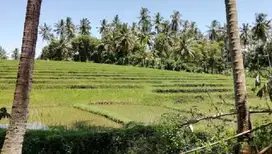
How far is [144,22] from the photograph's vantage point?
47.3 metres

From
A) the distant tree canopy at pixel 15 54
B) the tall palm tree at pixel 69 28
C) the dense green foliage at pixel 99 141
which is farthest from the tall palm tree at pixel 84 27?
the dense green foliage at pixel 99 141

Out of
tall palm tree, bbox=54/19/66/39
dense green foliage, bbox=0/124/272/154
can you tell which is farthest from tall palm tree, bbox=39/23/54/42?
dense green foliage, bbox=0/124/272/154

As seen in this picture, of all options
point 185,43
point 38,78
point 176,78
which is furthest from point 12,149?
point 185,43

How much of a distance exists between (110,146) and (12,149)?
11.4 feet

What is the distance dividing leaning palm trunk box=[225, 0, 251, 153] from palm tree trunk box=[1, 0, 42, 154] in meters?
2.39

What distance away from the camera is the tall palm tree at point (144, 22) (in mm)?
46941

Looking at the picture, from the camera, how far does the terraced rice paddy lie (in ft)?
43.3

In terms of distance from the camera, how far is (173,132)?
13.7 ft

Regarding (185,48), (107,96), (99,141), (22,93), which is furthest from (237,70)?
(185,48)

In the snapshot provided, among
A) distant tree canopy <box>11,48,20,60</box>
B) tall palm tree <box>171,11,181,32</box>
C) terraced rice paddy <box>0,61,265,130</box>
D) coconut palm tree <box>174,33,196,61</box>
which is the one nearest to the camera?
terraced rice paddy <box>0,61,265,130</box>

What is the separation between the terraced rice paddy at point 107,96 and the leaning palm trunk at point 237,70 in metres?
7.29

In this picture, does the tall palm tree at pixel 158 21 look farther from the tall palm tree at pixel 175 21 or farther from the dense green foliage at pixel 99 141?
the dense green foliage at pixel 99 141

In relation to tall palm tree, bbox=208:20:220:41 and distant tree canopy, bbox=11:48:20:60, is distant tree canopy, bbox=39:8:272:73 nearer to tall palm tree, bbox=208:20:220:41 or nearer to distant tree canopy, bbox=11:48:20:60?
tall palm tree, bbox=208:20:220:41

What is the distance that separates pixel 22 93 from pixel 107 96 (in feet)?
47.3
